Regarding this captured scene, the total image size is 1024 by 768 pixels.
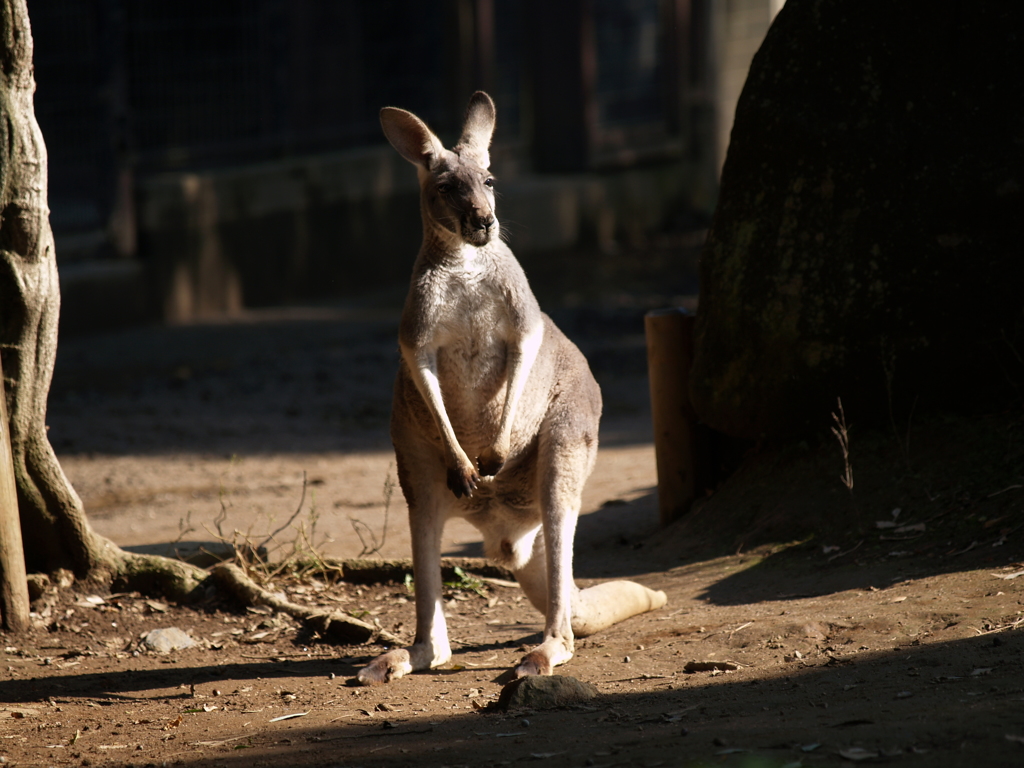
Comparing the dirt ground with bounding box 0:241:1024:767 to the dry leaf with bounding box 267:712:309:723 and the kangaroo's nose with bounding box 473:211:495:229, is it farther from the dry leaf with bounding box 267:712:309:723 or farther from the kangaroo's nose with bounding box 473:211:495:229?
the kangaroo's nose with bounding box 473:211:495:229

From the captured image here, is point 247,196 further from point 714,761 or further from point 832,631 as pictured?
point 714,761

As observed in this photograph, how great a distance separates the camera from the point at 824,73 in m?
5.02

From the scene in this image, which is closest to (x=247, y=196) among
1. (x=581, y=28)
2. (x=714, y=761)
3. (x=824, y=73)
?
(x=581, y=28)

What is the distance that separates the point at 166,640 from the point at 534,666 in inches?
61.3

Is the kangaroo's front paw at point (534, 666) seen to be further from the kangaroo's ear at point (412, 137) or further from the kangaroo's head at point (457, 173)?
the kangaroo's ear at point (412, 137)

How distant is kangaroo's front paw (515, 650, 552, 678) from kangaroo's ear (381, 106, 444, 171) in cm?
163

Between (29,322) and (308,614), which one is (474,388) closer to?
(308,614)

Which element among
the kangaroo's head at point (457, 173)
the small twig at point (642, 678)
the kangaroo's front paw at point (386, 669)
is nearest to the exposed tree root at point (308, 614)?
the kangaroo's front paw at point (386, 669)

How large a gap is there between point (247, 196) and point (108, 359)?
109 inches

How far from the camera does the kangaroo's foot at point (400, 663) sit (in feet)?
12.8

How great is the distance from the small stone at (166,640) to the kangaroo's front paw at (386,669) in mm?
873

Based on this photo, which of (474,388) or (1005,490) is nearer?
(474,388)

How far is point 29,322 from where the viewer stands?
14.6ft

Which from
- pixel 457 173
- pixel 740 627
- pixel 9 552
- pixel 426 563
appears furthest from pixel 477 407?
pixel 9 552
